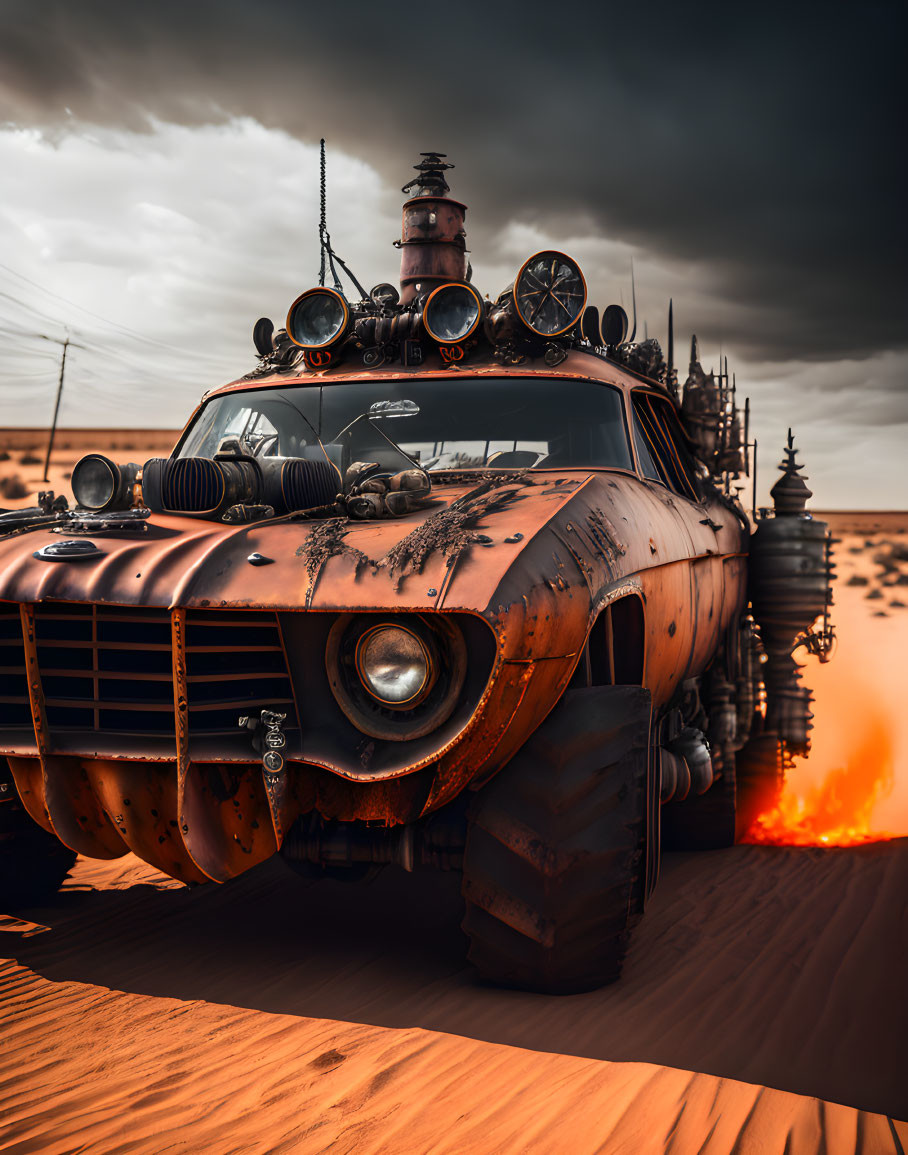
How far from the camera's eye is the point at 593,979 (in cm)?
374

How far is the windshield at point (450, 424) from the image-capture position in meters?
4.95

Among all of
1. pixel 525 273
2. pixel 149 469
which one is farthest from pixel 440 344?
pixel 149 469

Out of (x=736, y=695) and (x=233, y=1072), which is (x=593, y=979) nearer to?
(x=233, y=1072)

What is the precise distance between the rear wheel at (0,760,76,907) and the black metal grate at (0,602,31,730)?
3.75ft

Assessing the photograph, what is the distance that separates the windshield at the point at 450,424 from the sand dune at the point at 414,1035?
2.16 m

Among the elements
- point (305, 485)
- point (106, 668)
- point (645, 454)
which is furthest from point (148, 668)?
point (645, 454)

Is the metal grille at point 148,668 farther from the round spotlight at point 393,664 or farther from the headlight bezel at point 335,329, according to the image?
the headlight bezel at point 335,329

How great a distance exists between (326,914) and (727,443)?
16.2ft

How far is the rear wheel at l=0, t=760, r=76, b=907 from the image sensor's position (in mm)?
4969

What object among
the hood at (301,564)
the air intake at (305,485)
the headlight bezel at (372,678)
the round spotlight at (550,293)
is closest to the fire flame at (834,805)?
the round spotlight at (550,293)

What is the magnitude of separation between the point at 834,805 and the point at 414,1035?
5.82 m

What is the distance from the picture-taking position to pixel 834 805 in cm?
834

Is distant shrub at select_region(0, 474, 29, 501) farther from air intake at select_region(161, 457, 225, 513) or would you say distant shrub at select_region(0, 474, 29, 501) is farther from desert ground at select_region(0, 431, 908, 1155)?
air intake at select_region(161, 457, 225, 513)

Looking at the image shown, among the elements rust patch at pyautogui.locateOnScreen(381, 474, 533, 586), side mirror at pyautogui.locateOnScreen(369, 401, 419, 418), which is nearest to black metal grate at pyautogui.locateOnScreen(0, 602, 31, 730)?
rust patch at pyautogui.locateOnScreen(381, 474, 533, 586)
